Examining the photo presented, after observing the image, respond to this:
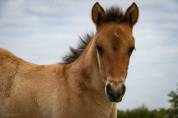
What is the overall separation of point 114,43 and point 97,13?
0.96 meters

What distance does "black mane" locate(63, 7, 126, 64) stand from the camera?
8.10 meters

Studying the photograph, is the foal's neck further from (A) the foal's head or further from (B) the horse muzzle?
(B) the horse muzzle

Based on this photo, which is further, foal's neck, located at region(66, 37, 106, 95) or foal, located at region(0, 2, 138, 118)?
foal's neck, located at region(66, 37, 106, 95)

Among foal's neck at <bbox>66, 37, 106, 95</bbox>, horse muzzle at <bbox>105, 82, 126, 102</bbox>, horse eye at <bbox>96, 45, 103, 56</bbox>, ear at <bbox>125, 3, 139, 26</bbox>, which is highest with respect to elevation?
ear at <bbox>125, 3, 139, 26</bbox>

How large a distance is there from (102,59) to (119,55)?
334mm

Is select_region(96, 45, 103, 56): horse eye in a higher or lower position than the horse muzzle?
higher

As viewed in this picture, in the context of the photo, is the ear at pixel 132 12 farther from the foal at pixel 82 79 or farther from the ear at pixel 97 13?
the ear at pixel 97 13

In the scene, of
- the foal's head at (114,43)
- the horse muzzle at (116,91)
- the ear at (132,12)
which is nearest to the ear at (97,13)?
the foal's head at (114,43)

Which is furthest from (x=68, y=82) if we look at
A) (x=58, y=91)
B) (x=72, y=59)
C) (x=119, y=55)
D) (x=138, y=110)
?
(x=138, y=110)

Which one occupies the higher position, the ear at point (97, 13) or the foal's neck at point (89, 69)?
the ear at point (97, 13)

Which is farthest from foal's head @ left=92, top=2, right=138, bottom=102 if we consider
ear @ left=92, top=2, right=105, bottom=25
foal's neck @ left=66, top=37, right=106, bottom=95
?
foal's neck @ left=66, top=37, right=106, bottom=95

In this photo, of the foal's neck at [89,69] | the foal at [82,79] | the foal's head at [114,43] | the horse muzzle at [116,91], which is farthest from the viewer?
the foal's neck at [89,69]

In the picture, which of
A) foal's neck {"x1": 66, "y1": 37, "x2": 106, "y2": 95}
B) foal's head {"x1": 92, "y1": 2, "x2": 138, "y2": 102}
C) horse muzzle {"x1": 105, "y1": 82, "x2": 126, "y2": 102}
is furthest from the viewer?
foal's neck {"x1": 66, "y1": 37, "x2": 106, "y2": 95}

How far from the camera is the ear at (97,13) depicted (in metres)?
8.07
